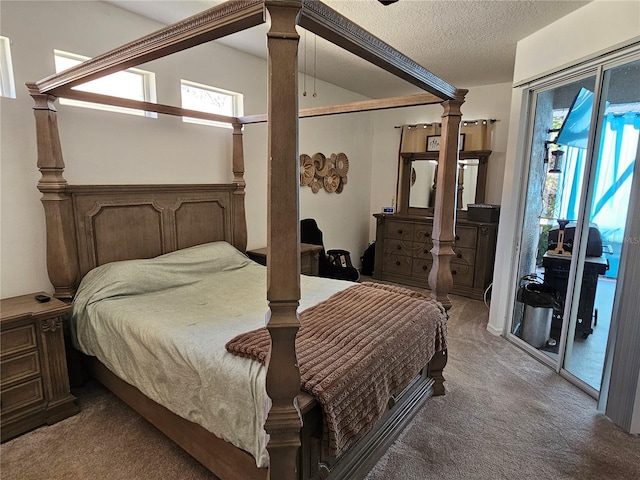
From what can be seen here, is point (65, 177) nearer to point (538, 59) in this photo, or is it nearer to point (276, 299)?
point (276, 299)

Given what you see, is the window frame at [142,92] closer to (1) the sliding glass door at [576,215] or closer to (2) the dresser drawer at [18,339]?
(2) the dresser drawer at [18,339]

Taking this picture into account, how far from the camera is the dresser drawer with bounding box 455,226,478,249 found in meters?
4.40

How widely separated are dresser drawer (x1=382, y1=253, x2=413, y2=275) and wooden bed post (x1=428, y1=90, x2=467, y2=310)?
264cm

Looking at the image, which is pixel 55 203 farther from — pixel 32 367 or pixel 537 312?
pixel 537 312

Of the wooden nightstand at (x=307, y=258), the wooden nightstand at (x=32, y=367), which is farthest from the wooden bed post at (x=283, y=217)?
the wooden nightstand at (x=307, y=258)

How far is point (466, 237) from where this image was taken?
445 centimetres

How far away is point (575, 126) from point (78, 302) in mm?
3788

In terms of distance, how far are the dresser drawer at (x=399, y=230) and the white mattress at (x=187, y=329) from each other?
2380 mm

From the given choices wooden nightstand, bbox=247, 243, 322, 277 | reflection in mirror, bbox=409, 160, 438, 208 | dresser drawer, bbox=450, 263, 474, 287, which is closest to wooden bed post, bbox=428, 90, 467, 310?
wooden nightstand, bbox=247, 243, 322, 277

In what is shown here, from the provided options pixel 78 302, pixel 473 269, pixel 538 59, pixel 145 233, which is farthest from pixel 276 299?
pixel 473 269

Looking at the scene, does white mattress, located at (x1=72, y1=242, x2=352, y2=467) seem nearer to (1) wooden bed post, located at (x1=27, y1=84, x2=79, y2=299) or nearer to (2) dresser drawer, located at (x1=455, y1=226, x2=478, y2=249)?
(1) wooden bed post, located at (x1=27, y1=84, x2=79, y2=299)

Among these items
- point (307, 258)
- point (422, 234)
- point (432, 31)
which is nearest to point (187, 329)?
point (307, 258)

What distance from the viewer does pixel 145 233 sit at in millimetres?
2814

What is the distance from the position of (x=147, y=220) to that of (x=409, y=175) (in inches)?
144
